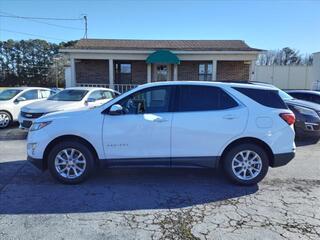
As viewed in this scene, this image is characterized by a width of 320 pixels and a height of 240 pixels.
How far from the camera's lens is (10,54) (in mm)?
73312

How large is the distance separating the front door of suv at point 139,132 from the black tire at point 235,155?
1.01 m

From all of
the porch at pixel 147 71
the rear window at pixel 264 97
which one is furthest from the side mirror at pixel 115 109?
the porch at pixel 147 71

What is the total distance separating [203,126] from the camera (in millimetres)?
4895

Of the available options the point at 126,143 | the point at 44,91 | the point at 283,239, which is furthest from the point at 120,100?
the point at 44,91

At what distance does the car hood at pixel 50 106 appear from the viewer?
9.26 m

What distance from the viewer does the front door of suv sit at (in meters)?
4.91

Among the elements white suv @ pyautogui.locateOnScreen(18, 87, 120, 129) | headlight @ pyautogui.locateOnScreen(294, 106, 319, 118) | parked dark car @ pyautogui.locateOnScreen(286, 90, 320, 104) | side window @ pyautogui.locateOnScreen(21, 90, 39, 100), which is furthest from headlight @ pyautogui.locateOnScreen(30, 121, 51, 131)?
parked dark car @ pyautogui.locateOnScreen(286, 90, 320, 104)

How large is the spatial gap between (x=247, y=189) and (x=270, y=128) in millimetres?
1077

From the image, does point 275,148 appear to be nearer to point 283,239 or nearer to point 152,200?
point 283,239

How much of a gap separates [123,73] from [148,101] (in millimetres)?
14141

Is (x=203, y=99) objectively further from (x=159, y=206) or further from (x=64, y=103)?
(x=64, y=103)

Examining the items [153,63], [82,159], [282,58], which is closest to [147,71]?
[153,63]

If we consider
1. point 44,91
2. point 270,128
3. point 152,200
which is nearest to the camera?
point 152,200

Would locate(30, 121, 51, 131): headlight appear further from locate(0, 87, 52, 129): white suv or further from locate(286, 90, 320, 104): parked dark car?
locate(286, 90, 320, 104): parked dark car
